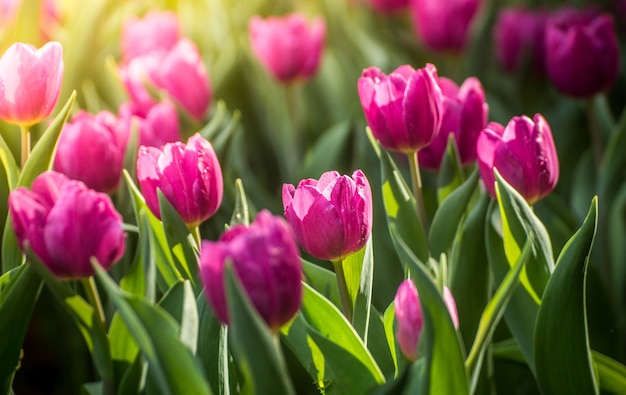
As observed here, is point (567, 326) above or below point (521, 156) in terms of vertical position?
below

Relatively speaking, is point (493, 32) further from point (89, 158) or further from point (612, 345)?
point (89, 158)

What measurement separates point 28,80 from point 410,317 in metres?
0.47

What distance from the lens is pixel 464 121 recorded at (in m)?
0.98

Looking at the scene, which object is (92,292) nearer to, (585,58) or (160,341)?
(160,341)

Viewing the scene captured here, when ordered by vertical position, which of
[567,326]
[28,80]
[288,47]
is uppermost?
[28,80]

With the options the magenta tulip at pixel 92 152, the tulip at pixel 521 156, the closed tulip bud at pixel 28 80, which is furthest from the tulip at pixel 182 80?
the tulip at pixel 521 156

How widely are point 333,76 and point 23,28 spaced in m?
0.79

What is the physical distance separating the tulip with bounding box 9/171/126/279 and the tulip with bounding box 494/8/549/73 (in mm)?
1211

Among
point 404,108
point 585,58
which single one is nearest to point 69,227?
point 404,108

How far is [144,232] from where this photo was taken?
30.5 inches

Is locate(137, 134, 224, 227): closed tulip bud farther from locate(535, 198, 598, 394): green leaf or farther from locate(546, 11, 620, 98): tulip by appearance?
locate(546, 11, 620, 98): tulip

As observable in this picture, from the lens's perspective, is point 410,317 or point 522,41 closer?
point 410,317

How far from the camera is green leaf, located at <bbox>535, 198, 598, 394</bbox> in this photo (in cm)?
75

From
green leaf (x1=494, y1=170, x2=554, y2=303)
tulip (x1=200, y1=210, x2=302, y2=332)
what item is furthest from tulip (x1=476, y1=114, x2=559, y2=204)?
tulip (x1=200, y1=210, x2=302, y2=332)
